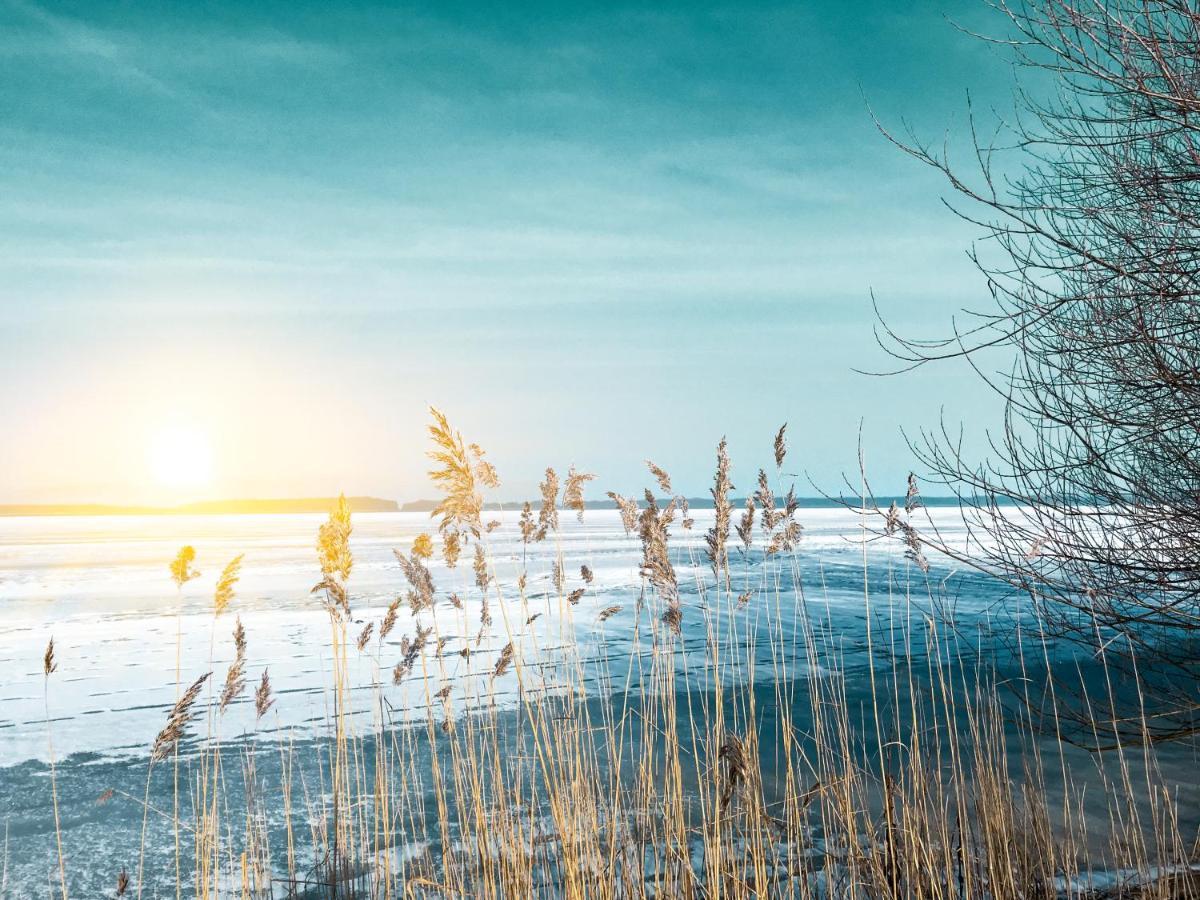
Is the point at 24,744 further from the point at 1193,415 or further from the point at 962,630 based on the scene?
the point at 962,630

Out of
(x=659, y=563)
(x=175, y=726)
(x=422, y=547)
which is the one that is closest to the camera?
(x=175, y=726)

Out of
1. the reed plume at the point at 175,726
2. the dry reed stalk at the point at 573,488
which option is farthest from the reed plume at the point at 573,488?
the reed plume at the point at 175,726

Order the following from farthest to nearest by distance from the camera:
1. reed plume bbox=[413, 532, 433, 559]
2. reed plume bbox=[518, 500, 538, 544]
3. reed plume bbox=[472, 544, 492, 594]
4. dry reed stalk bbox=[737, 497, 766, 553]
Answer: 1. reed plume bbox=[518, 500, 538, 544]
2. reed plume bbox=[413, 532, 433, 559]
3. reed plume bbox=[472, 544, 492, 594]
4. dry reed stalk bbox=[737, 497, 766, 553]

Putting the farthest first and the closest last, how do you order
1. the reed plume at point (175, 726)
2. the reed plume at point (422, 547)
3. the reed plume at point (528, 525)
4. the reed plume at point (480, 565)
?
1. the reed plume at point (528, 525)
2. the reed plume at point (422, 547)
3. the reed plume at point (480, 565)
4. the reed plume at point (175, 726)

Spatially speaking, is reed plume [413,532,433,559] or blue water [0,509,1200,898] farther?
blue water [0,509,1200,898]

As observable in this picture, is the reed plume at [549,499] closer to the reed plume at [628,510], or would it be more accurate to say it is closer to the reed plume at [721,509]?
the reed plume at [628,510]

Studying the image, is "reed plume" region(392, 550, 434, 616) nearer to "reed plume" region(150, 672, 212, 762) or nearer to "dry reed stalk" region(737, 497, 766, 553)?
"reed plume" region(150, 672, 212, 762)

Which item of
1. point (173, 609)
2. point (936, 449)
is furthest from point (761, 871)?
point (173, 609)

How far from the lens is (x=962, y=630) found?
11.7 m

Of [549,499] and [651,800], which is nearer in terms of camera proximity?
[651,800]

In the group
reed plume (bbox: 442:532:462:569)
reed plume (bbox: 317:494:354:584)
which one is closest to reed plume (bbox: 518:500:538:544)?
reed plume (bbox: 442:532:462:569)

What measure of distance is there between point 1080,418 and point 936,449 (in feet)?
2.47

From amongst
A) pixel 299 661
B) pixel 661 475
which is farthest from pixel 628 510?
pixel 299 661

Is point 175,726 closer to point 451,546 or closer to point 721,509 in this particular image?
point 451,546
